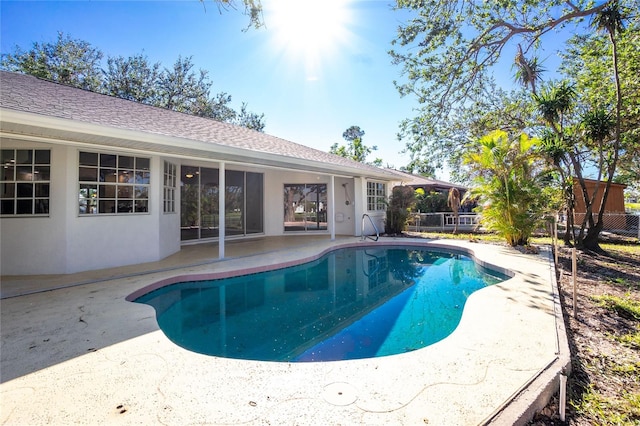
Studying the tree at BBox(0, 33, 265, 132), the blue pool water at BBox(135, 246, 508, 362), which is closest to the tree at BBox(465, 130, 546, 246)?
the blue pool water at BBox(135, 246, 508, 362)

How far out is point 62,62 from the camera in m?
18.4

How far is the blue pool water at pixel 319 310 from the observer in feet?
12.2

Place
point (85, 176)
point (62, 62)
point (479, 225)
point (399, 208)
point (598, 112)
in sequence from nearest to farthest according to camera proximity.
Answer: point (85, 176)
point (598, 112)
point (479, 225)
point (399, 208)
point (62, 62)

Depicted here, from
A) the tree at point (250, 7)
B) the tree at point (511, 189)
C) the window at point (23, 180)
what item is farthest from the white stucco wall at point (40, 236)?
the tree at point (511, 189)

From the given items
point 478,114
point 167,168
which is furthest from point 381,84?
point 167,168

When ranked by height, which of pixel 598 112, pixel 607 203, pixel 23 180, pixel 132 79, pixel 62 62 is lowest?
pixel 607 203

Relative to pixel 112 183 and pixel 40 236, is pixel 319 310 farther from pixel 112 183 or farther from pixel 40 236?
pixel 40 236

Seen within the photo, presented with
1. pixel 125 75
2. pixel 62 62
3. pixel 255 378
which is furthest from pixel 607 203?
pixel 62 62

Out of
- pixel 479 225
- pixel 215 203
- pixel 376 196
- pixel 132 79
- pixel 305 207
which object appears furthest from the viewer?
pixel 132 79

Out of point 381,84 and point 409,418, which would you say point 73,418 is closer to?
point 409,418

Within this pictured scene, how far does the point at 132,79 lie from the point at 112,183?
1769cm

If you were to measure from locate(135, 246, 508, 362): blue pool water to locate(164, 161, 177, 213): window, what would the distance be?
3448 millimetres

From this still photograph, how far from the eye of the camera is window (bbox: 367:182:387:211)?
47.2 ft

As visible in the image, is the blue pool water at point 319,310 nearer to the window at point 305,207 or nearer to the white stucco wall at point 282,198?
the white stucco wall at point 282,198
